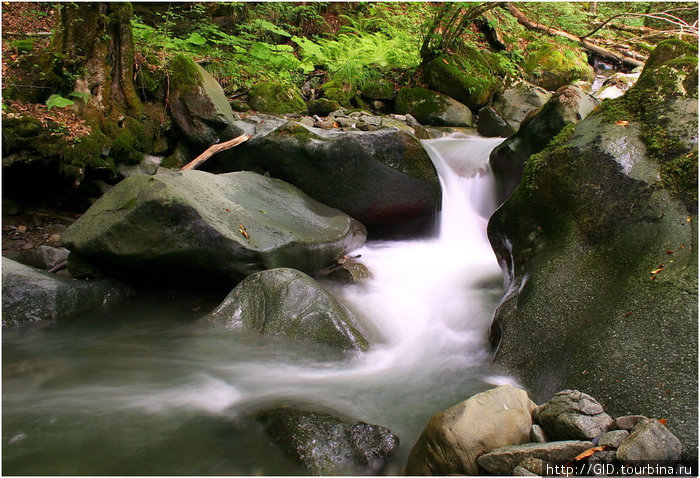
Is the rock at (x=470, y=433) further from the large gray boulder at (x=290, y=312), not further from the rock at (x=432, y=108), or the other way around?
the rock at (x=432, y=108)

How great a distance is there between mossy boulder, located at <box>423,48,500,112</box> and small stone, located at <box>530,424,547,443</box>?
979 centimetres

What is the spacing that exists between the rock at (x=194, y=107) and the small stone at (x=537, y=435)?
6063mm

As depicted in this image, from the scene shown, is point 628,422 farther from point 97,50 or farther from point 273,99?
point 273,99

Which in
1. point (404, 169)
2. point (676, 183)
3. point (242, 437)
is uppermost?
point (676, 183)

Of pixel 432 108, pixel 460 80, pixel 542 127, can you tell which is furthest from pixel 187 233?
pixel 460 80

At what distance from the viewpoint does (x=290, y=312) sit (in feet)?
13.5

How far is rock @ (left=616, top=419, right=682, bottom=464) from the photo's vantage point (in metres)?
1.96

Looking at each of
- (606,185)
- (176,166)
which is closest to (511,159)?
(606,185)

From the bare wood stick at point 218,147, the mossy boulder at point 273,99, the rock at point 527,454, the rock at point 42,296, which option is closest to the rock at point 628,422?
the rock at point 527,454

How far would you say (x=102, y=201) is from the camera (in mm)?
4695

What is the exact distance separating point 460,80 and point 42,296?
9.74 m

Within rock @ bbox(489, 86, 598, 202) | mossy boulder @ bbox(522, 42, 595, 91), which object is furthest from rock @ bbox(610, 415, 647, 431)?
mossy boulder @ bbox(522, 42, 595, 91)

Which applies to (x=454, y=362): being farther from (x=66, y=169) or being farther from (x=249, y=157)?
(x=66, y=169)

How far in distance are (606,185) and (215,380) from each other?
339cm
